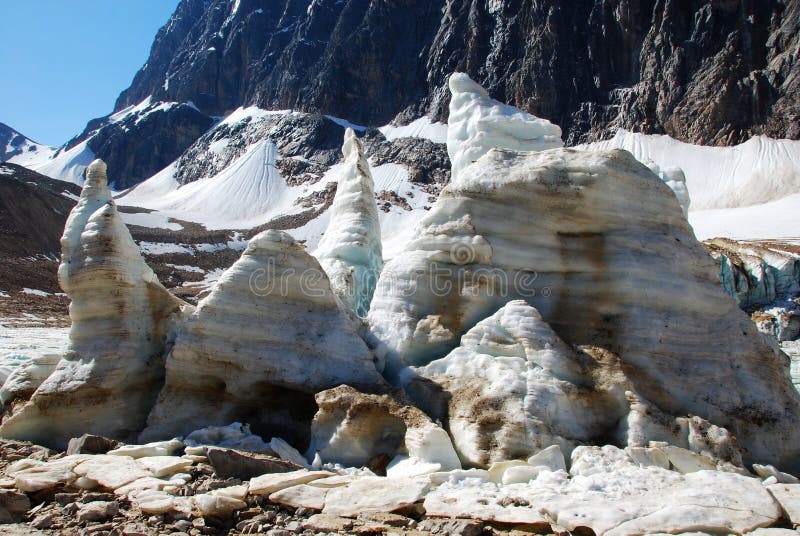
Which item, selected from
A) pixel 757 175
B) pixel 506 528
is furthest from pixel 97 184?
pixel 757 175

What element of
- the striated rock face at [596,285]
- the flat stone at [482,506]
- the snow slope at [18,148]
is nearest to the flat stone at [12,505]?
the flat stone at [482,506]

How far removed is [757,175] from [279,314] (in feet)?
218

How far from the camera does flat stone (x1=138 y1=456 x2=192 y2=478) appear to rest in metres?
5.73

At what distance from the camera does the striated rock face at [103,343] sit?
23.9 feet

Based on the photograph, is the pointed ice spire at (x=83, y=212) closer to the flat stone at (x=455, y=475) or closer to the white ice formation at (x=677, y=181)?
the flat stone at (x=455, y=475)

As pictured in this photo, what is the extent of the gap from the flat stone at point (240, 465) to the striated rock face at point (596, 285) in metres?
2.22

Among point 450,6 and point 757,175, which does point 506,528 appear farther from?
point 450,6

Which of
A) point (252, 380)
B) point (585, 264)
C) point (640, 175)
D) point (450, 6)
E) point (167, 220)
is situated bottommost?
point (252, 380)

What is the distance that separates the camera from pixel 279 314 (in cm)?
745

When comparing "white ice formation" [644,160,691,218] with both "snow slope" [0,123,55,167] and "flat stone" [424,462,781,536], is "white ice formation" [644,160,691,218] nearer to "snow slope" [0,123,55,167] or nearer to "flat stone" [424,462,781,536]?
"flat stone" [424,462,781,536]

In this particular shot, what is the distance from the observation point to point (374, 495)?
490cm

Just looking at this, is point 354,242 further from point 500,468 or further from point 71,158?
point 71,158

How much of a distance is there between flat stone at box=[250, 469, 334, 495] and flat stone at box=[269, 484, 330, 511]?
9 centimetres

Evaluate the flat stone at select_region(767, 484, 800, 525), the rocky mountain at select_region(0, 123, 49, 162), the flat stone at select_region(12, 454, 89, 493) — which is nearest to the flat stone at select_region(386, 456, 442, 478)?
the flat stone at select_region(767, 484, 800, 525)
